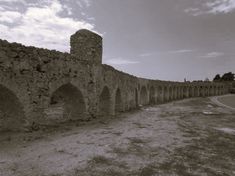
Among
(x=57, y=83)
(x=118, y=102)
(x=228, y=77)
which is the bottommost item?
(x=118, y=102)

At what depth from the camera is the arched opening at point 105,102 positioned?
11055 millimetres

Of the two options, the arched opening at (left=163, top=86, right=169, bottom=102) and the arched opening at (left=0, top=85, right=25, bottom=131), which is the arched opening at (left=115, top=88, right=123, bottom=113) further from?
the arched opening at (left=163, top=86, right=169, bottom=102)

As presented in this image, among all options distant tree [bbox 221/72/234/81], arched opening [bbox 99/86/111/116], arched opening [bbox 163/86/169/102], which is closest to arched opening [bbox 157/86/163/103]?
arched opening [bbox 163/86/169/102]

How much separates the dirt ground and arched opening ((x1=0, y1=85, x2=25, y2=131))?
38 cm

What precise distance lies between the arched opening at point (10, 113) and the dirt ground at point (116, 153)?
38 centimetres

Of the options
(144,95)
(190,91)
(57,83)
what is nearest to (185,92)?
(190,91)

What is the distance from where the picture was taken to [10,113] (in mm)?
6160

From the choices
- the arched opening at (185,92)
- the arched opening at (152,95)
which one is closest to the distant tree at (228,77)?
the arched opening at (185,92)

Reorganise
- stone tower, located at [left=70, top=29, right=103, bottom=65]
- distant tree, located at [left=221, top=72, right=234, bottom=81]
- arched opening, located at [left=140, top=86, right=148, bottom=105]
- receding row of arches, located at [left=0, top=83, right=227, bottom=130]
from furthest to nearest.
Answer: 1. distant tree, located at [left=221, top=72, right=234, bottom=81]
2. arched opening, located at [left=140, top=86, right=148, bottom=105]
3. stone tower, located at [left=70, top=29, right=103, bottom=65]
4. receding row of arches, located at [left=0, top=83, right=227, bottom=130]

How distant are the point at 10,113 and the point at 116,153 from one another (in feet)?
12.6

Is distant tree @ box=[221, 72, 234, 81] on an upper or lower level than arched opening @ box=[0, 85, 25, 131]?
upper

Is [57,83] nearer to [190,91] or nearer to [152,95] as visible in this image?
[152,95]

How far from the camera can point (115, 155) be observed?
4.59 meters

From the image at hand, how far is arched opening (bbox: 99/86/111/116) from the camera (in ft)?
36.3
